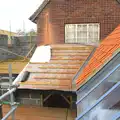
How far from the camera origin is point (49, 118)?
23.4ft

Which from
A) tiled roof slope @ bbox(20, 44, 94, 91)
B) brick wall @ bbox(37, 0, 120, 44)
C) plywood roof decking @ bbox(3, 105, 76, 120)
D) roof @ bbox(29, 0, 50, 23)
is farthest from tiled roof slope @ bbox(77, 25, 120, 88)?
roof @ bbox(29, 0, 50, 23)

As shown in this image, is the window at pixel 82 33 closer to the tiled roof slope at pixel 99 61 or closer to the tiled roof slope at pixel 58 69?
the tiled roof slope at pixel 58 69

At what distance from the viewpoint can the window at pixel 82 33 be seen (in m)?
10.4

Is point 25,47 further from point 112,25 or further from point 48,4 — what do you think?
point 112,25

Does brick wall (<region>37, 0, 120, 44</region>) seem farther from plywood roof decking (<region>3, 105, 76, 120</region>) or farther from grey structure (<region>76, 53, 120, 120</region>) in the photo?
grey structure (<region>76, 53, 120, 120</region>)

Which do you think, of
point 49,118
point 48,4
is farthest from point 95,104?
point 48,4

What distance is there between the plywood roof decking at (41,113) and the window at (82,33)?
157 inches

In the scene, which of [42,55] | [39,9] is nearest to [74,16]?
[39,9]

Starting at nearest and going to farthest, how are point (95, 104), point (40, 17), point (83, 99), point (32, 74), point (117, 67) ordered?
1. point (95, 104)
2. point (117, 67)
3. point (83, 99)
4. point (32, 74)
5. point (40, 17)

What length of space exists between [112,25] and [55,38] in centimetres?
288

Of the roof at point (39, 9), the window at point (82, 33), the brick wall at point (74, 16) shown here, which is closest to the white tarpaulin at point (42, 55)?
the brick wall at point (74, 16)

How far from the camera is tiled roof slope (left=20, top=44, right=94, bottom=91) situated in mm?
7188

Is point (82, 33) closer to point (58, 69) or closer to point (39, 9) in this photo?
point (39, 9)

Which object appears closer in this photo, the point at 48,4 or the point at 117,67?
the point at 117,67
